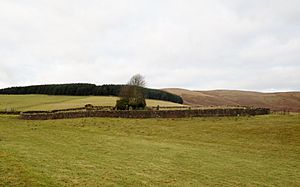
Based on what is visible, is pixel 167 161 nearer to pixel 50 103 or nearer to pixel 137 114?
pixel 137 114

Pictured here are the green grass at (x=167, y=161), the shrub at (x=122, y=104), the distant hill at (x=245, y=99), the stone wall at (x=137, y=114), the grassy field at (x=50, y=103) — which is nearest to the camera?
the green grass at (x=167, y=161)

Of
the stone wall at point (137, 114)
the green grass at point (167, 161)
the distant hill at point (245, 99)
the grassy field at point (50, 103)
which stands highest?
the distant hill at point (245, 99)

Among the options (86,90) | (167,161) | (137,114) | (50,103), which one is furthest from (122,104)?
(86,90)

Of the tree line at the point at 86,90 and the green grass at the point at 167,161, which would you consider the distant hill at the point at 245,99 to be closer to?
the tree line at the point at 86,90

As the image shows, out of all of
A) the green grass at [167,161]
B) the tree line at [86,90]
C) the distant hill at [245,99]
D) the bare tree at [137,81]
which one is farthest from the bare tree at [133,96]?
the distant hill at [245,99]

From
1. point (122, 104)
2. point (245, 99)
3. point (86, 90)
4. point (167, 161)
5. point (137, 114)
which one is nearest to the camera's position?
point (167, 161)

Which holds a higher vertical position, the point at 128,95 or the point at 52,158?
the point at 128,95

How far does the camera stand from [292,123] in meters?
43.6

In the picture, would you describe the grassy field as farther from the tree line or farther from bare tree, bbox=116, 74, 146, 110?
the tree line

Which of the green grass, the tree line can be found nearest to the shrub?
the green grass

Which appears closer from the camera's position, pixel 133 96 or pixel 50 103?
pixel 133 96

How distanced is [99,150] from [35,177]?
1159 cm

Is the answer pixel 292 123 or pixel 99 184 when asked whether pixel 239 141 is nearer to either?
pixel 292 123

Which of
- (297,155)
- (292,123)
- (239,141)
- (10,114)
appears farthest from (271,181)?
(10,114)
